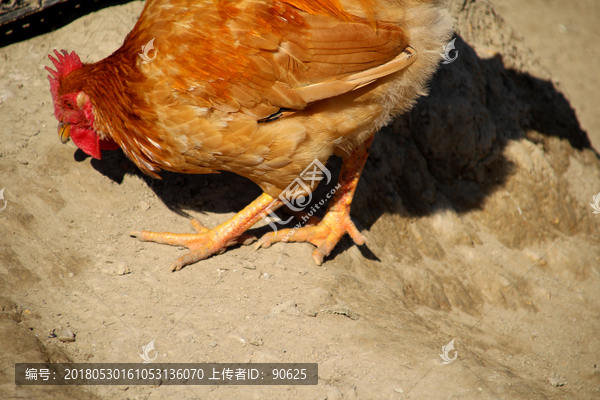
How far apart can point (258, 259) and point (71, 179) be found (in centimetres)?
158

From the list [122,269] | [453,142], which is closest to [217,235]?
[122,269]

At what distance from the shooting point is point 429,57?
293cm

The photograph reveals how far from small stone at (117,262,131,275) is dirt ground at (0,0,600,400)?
0.03 metres

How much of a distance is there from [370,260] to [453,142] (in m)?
1.88

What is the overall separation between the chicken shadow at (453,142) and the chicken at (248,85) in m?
0.97

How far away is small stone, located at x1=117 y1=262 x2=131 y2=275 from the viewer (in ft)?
8.86

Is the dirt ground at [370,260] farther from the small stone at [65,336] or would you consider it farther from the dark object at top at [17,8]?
the dark object at top at [17,8]

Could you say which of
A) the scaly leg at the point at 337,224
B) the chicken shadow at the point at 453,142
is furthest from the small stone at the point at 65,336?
the chicken shadow at the point at 453,142

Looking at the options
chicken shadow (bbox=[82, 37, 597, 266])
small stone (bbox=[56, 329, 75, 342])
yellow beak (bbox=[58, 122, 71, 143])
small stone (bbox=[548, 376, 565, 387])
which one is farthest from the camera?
chicken shadow (bbox=[82, 37, 597, 266])

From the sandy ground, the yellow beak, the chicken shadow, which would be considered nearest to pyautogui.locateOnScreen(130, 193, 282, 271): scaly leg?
the chicken shadow

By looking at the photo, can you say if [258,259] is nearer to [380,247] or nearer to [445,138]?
[380,247]

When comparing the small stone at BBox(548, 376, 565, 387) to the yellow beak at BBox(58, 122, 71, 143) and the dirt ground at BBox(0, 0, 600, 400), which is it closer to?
the dirt ground at BBox(0, 0, 600, 400)

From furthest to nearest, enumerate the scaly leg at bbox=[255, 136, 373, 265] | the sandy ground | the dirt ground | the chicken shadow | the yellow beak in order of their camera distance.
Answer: the sandy ground, the chicken shadow, the scaly leg at bbox=[255, 136, 373, 265], the yellow beak, the dirt ground

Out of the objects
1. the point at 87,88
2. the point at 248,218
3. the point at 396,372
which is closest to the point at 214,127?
the point at 248,218
